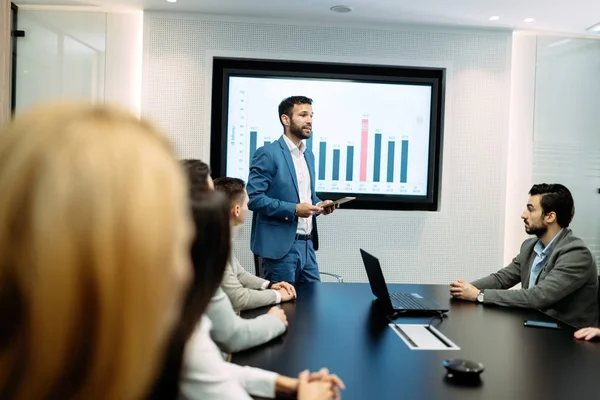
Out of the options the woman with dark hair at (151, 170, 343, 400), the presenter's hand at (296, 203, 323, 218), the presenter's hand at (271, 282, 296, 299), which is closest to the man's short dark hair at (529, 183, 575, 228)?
the presenter's hand at (296, 203, 323, 218)

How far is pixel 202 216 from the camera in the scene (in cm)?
84

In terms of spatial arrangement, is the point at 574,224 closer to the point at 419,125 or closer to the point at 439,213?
the point at 439,213

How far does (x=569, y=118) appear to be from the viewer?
507 cm

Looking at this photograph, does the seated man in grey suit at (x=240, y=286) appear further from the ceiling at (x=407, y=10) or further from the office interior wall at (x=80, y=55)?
the office interior wall at (x=80, y=55)

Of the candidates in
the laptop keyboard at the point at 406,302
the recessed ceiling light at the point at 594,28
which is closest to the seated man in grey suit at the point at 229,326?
the laptop keyboard at the point at 406,302

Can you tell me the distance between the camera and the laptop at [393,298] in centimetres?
227

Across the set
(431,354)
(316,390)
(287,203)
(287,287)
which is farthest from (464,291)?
(316,390)

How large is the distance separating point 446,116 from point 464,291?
2.62m

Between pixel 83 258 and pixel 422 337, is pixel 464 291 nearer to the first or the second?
pixel 422 337

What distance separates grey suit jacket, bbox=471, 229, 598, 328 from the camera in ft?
8.23

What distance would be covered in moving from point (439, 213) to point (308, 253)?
1.80 metres

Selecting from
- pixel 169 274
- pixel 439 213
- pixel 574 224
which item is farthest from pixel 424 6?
pixel 169 274

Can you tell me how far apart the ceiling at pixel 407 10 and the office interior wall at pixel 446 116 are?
0.45ft

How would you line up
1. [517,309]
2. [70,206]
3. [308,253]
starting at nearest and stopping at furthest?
[70,206] → [517,309] → [308,253]
